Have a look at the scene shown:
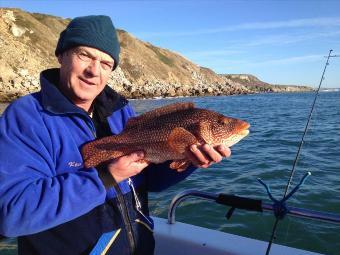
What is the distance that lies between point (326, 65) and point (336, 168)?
6710 millimetres

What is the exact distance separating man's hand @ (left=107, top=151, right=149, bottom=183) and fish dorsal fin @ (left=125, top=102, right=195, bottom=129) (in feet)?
1.43

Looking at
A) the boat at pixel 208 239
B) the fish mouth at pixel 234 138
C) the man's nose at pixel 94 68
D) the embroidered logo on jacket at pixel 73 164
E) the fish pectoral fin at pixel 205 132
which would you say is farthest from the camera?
the boat at pixel 208 239

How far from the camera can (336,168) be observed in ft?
39.9

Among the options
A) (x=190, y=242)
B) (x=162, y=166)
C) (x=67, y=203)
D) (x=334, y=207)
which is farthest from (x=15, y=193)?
(x=334, y=207)

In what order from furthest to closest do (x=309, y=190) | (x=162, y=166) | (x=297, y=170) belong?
1. (x=297, y=170)
2. (x=309, y=190)
3. (x=162, y=166)

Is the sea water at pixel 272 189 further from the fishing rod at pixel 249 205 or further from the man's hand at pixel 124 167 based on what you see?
the man's hand at pixel 124 167

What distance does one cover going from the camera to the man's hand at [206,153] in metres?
3.19

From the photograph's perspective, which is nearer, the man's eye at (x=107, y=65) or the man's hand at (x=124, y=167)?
the man's hand at (x=124, y=167)

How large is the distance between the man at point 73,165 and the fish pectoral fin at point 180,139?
76 mm

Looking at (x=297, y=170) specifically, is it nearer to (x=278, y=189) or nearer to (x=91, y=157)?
(x=278, y=189)

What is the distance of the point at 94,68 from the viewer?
3115 mm

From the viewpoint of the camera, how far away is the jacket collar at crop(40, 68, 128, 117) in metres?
2.97

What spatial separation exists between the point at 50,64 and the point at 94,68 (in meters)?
76.0

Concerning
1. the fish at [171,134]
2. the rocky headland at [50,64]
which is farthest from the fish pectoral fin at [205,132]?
the rocky headland at [50,64]
